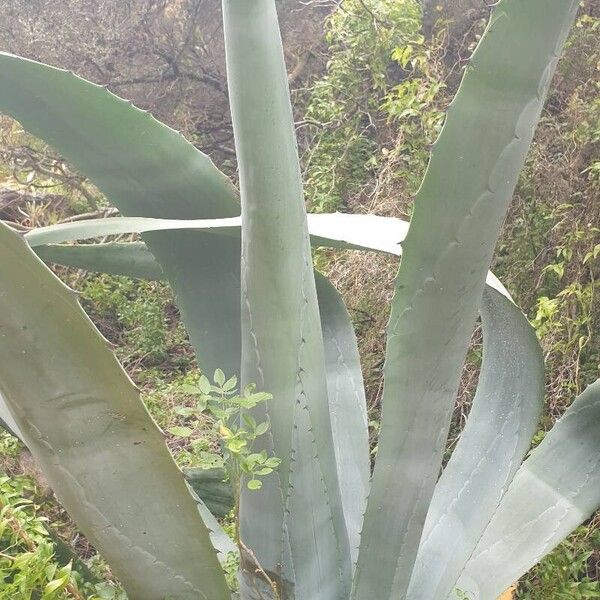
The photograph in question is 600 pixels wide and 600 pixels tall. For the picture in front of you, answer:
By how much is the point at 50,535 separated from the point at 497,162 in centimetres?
69

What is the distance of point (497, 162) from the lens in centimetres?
59

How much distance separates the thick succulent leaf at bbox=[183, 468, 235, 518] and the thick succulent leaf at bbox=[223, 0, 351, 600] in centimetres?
26

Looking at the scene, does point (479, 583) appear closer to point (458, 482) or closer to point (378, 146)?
point (458, 482)

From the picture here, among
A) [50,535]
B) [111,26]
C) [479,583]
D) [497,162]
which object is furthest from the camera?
[111,26]

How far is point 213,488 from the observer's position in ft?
3.59

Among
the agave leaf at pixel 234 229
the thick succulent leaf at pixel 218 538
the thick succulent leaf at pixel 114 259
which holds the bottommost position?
the thick succulent leaf at pixel 218 538

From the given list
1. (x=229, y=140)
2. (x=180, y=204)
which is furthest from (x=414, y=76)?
(x=180, y=204)

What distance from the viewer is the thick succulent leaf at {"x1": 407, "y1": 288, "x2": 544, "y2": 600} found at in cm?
93

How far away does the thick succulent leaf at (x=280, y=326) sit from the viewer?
69 centimetres

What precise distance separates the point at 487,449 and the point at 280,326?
0.43 m

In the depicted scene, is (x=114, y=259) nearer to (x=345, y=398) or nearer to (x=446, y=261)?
(x=345, y=398)

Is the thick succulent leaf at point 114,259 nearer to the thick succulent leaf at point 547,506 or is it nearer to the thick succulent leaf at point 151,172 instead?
the thick succulent leaf at point 151,172

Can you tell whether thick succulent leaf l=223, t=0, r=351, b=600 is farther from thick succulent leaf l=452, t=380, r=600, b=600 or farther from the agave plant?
thick succulent leaf l=452, t=380, r=600, b=600

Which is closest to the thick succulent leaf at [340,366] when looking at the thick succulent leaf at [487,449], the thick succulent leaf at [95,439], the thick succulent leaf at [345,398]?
the thick succulent leaf at [345,398]
